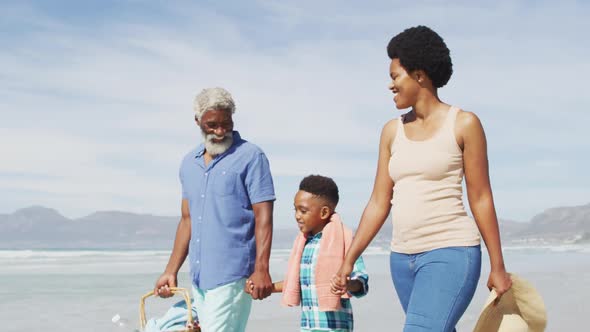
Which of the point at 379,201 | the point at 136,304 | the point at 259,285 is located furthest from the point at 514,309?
the point at 136,304

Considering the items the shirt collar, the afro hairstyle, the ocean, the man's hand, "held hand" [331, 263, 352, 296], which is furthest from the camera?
the ocean

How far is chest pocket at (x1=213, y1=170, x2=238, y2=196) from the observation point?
13.9 feet

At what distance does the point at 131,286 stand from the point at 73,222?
108 metres

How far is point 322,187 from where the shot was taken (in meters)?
4.43

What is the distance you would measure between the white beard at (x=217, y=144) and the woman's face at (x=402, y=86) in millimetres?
1230

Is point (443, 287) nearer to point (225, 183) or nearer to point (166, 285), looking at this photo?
point (225, 183)

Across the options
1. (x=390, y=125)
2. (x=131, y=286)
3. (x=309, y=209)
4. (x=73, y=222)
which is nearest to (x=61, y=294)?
(x=131, y=286)

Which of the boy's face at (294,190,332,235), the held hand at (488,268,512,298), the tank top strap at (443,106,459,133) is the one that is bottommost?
the held hand at (488,268,512,298)

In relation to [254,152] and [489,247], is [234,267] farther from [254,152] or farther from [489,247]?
[489,247]

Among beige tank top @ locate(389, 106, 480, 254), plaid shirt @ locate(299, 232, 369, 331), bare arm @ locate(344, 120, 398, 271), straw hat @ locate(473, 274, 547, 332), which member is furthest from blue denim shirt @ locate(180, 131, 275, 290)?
straw hat @ locate(473, 274, 547, 332)

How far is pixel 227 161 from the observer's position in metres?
4.31

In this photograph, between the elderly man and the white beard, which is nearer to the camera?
the elderly man

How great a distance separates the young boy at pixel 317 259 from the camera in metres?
4.21

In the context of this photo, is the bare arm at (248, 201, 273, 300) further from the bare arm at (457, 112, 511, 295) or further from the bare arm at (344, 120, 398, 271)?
the bare arm at (457, 112, 511, 295)
